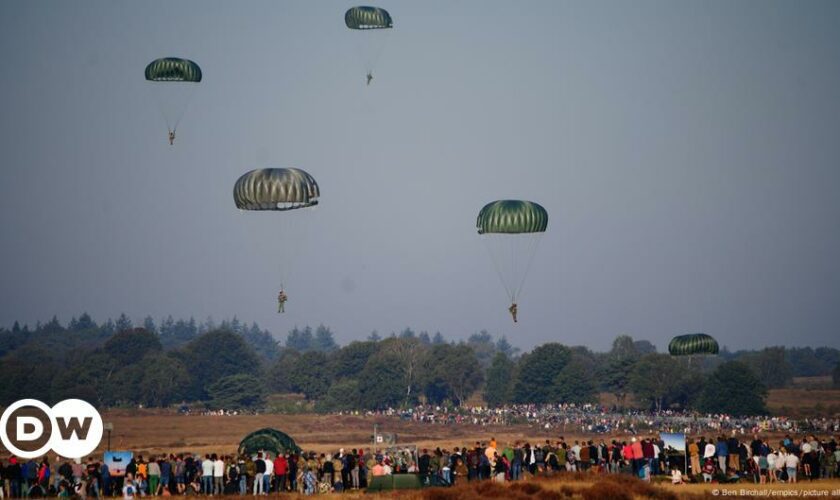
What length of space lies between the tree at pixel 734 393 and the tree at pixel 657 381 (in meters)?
10.6

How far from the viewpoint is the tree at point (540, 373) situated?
523 ft

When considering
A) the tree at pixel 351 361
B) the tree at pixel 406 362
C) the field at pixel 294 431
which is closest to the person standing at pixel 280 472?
the field at pixel 294 431

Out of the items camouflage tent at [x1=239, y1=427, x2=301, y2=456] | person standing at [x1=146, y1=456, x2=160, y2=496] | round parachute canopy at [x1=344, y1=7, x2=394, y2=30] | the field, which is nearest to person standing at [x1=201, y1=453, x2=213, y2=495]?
person standing at [x1=146, y1=456, x2=160, y2=496]

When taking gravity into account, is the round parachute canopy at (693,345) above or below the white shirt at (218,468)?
above

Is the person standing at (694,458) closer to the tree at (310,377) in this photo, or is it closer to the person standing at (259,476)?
the person standing at (259,476)

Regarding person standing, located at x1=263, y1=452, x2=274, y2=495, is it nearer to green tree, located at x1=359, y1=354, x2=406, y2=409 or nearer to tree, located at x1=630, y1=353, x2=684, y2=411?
tree, located at x1=630, y1=353, x2=684, y2=411

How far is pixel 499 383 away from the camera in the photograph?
572ft

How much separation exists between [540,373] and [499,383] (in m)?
14.8

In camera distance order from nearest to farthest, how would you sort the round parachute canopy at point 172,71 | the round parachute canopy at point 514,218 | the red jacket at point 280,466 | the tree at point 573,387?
1. the red jacket at point 280,466
2. the round parachute canopy at point 514,218
3. the round parachute canopy at point 172,71
4. the tree at point 573,387

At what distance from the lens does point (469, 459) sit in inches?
1900

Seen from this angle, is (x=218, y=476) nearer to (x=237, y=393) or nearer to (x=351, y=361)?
(x=237, y=393)

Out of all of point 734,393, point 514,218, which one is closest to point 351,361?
point 734,393

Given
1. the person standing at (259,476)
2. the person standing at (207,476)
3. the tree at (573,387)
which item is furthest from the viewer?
the tree at (573,387)

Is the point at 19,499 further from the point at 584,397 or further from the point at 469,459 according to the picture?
the point at 584,397
